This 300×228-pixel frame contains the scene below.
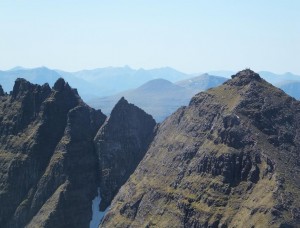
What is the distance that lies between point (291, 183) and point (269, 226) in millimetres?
24262

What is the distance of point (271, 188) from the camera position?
19612 centimetres

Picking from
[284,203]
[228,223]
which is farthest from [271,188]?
[228,223]

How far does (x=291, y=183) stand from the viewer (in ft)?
655

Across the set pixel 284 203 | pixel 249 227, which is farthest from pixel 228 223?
pixel 284 203

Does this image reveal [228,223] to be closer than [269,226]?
No

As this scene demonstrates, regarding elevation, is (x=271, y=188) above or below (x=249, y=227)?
above

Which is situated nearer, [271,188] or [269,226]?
[269,226]

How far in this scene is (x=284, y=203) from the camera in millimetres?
190250

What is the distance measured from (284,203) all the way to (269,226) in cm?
1197

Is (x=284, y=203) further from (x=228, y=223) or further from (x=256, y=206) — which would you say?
(x=228, y=223)

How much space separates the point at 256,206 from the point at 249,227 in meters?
9.64

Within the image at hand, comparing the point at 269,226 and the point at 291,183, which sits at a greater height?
the point at 291,183

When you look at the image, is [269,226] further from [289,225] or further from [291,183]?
[291,183]

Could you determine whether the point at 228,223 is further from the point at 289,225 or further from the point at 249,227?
the point at 289,225
